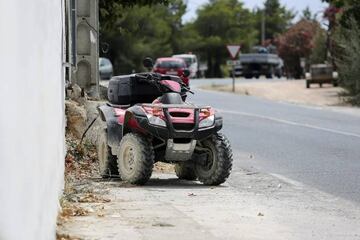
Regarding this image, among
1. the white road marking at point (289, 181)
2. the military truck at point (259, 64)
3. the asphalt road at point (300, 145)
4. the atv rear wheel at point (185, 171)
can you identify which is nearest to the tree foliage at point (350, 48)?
the asphalt road at point (300, 145)

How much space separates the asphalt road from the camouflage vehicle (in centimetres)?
1479

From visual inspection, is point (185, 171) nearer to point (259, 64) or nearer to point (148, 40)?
point (259, 64)

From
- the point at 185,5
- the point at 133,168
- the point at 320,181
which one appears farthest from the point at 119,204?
the point at 185,5

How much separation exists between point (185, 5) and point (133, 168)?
80538 millimetres

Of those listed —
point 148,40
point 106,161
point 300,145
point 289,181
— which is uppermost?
point 148,40

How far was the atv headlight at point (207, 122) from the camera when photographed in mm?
10523

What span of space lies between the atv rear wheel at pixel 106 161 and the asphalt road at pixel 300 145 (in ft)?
5.54

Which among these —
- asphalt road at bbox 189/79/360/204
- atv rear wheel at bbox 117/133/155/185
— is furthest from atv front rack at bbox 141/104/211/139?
asphalt road at bbox 189/79/360/204

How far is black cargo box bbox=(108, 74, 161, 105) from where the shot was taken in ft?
37.6

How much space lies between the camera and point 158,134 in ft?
34.0

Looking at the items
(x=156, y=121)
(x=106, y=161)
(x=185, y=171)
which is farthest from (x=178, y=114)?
(x=106, y=161)

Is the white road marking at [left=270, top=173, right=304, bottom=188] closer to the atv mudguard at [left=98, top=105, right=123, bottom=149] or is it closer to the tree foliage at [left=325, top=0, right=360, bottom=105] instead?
the atv mudguard at [left=98, top=105, right=123, bottom=149]

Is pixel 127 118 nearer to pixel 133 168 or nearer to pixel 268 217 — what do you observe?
pixel 133 168

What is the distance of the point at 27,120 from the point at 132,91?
21.3 ft
